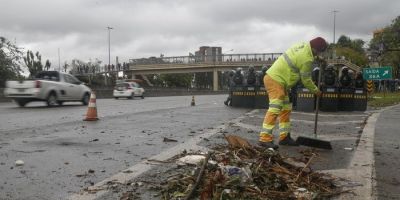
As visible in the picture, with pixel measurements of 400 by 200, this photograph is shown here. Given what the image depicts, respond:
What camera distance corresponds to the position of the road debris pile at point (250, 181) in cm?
473

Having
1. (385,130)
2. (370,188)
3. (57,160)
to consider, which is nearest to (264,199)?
(370,188)

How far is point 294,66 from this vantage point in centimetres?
864

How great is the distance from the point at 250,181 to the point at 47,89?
18274 millimetres

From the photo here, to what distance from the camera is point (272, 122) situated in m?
8.29

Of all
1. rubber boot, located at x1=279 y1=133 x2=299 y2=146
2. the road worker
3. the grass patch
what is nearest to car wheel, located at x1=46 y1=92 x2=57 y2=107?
the road worker

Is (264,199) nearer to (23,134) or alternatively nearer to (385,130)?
(23,134)

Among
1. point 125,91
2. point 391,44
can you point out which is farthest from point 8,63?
point 391,44

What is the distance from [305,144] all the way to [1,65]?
4031 centimetres

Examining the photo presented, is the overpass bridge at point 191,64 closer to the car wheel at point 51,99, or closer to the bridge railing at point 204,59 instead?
the bridge railing at point 204,59

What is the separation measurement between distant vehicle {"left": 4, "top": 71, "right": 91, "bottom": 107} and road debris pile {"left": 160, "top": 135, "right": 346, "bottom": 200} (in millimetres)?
16804

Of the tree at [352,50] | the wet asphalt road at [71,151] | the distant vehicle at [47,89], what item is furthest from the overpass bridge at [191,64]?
the wet asphalt road at [71,151]

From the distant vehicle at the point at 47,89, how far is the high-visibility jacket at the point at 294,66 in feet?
49.7

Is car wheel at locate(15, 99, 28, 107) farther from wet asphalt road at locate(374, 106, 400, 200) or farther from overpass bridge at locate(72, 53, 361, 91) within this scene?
overpass bridge at locate(72, 53, 361, 91)

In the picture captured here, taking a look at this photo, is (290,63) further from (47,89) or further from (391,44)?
(391,44)
